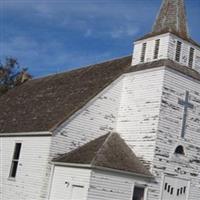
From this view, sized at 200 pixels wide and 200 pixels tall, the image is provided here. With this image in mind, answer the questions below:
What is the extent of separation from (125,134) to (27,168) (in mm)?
5498

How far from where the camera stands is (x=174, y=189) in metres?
24.5

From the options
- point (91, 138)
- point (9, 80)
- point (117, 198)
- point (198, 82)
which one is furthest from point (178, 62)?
point (9, 80)

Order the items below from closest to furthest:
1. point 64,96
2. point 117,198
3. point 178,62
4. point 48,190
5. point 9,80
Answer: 1. point 117,198
2. point 48,190
3. point 178,62
4. point 64,96
5. point 9,80

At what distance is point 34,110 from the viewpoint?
2894cm

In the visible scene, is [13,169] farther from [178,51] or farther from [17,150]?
[178,51]

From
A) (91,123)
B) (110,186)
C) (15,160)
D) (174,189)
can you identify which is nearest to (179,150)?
(174,189)

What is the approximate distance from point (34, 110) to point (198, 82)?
386 inches

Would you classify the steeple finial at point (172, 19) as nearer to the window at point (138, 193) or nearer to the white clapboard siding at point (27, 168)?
the window at point (138, 193)

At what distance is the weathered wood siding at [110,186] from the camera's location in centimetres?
2161

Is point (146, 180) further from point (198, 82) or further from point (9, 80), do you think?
point (9, 80)

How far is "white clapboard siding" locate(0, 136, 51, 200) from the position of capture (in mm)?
24234

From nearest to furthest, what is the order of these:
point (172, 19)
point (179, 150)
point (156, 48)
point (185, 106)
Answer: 1. point (179, 150)
2. point (185, 106)
3. point (156, 48)
4. point (172, 19)

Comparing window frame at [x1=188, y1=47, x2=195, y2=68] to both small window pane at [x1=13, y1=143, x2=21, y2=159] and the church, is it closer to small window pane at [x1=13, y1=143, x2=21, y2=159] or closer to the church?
the church

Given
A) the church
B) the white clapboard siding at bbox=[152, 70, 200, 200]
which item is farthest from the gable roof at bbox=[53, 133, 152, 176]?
the white clapboard siding at bbox=[152, 70, 200, 200]
